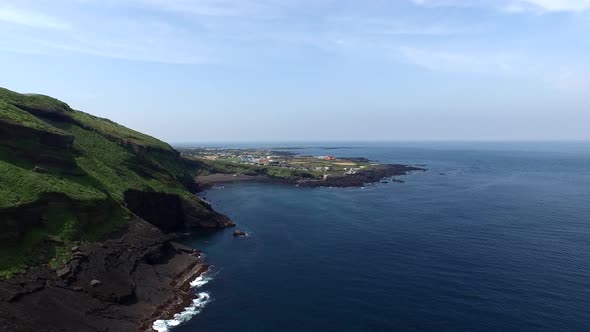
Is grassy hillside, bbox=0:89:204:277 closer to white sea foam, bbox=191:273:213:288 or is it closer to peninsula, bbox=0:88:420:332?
peninsula, bbox=0:88:420:332

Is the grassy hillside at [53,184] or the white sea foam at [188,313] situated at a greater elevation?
the grassy hillside at [53,184]

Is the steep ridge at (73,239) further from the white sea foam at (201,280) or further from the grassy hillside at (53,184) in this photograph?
the white sea foam at (201,280)

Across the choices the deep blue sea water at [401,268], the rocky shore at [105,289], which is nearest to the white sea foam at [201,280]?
the rocky shore at [105,289]

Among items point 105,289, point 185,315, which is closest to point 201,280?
point 185,315

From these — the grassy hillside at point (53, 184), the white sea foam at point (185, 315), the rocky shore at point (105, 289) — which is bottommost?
the white sea foam at point (185, 315)

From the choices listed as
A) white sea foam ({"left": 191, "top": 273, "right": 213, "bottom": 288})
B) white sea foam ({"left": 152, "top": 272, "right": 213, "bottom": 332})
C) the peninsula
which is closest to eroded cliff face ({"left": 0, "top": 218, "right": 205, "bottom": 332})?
the peninsula

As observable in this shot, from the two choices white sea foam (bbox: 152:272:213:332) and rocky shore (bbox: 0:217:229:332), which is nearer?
rocky shore (bbox: 0:217:229:332)

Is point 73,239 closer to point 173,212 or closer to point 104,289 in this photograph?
point 104,289
